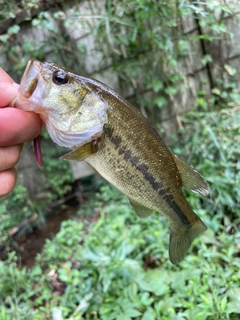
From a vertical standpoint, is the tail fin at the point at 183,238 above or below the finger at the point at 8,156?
below

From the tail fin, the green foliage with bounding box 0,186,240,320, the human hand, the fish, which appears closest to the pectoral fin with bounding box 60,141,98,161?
the fish

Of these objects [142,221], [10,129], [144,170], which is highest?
[10,129]

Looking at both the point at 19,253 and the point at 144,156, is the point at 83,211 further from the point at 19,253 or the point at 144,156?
the point at 144,156

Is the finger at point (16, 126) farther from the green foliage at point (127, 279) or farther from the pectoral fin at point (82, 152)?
the green foliage at point (127, 279)

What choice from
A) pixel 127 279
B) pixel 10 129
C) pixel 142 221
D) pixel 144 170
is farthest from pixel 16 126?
pixel 142 221

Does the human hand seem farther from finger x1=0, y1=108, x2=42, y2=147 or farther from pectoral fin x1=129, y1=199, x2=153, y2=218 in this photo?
pectoral fin x1=129, y1=199, x2=153, y2=218

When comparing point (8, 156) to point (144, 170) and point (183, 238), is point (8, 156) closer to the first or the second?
point (144, 170)

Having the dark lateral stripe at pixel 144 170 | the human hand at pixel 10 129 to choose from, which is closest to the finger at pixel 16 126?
the human hand at pixel 10 129
